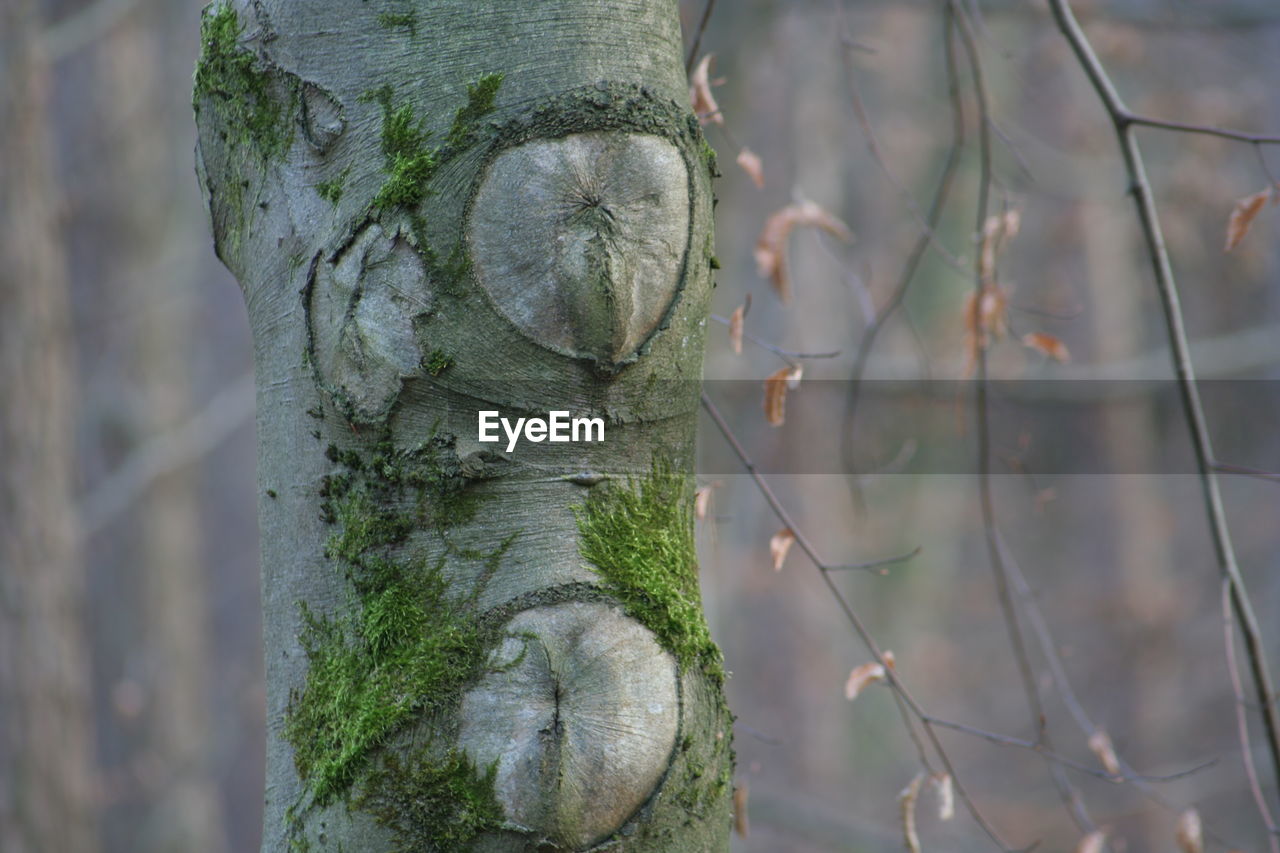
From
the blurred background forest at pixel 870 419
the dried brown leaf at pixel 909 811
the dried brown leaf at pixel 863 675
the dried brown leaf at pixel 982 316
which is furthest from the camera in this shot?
the blurred background forest at pixel 870 419

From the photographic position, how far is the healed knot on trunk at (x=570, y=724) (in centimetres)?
89

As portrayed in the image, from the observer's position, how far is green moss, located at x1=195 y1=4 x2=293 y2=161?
1.02 meters

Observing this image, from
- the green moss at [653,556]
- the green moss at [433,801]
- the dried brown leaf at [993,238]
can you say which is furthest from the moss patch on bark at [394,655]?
the dried brown leaf at [993,238]

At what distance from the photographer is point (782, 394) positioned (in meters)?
1.63

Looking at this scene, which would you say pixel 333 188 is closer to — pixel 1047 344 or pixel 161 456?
pixel 1047 344

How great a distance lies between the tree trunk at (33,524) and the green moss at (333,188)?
3.87 m

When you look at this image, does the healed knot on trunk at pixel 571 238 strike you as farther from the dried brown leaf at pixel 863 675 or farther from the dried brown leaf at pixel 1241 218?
the dried brown leaf at pixel 1241 218

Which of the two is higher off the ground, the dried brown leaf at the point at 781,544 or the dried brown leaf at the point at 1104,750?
the dried brown leaf at the point at 781,544

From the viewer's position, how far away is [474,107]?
943mm

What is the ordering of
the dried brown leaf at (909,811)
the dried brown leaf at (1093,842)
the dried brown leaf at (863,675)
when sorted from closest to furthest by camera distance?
1. the dried brown leaf at (909,811)
2. the dried brown leaf at (863,675)
3. the dried brown leaf at (1093,842)

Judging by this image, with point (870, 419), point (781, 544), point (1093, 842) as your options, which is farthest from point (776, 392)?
point (870, 419)

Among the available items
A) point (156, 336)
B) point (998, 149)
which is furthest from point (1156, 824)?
point (156, 336)

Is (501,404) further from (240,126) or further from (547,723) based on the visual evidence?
(240,126)

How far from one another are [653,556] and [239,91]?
2.06 feet
